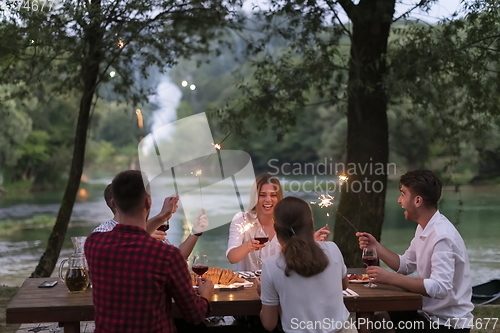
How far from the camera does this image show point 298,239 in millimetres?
2619

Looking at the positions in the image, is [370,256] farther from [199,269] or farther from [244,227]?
[244,227]

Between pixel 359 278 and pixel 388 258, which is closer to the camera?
pixel 359 278

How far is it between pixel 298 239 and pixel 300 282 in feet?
0.63

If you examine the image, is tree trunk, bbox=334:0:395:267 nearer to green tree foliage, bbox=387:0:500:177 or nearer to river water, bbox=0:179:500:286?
green tree foliage, bbox=387:0:500:177

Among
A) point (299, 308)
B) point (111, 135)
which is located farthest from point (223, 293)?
point (111, 135)

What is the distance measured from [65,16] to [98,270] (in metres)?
4.87

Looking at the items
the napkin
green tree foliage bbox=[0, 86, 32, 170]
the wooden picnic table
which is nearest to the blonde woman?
the wooden picnic table

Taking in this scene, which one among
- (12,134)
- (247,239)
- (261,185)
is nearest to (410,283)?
(247,239)

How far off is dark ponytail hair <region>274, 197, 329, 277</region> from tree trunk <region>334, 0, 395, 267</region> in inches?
155

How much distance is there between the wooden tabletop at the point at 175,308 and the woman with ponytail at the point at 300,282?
0.24 m

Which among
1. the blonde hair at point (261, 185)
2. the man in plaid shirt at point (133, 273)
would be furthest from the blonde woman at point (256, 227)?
the man in plaid shirt at point (133, 273)

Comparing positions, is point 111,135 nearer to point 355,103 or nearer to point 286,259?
point 355,103

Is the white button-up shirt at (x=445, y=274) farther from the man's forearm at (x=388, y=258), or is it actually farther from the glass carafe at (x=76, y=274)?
the glass carafe at (x=76, y=274)

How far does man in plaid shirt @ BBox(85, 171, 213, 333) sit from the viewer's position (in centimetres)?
235
